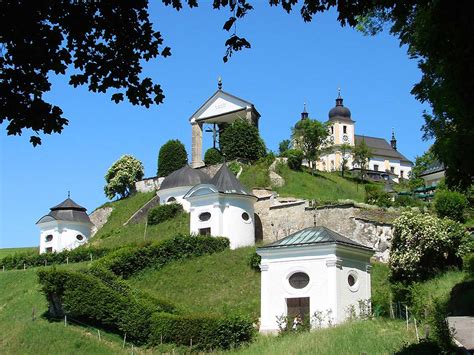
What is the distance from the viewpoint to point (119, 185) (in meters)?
69.2

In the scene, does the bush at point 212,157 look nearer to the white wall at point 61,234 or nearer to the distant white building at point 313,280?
the white wall at point 61,234

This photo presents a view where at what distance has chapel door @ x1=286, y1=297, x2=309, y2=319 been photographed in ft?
107

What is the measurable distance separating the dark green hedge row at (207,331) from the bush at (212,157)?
3198cm

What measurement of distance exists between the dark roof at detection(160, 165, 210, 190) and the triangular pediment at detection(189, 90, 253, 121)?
11452mm

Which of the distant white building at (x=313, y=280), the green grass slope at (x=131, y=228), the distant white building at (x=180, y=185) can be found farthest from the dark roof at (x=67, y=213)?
the distant white building at (x=313, y=280)

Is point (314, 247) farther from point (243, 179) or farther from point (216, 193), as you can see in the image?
point (243, 179)

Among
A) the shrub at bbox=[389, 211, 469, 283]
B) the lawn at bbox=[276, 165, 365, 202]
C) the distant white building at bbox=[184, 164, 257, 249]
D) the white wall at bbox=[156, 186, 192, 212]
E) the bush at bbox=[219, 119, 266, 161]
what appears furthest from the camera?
the bush at bbox=[219, 119, 266, 161]

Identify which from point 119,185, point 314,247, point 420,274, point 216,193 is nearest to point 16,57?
point 314,247

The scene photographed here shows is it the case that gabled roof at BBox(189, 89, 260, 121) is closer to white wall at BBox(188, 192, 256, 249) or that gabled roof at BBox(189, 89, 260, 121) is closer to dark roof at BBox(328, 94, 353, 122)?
white wall at BBox(188, 192, 256, 249)

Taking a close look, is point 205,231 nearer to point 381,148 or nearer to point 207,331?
point 207,331

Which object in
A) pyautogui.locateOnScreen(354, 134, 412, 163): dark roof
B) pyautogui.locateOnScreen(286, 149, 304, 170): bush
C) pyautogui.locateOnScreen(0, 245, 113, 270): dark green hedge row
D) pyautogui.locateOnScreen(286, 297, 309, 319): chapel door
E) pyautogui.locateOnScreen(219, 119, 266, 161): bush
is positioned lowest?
pyautogui.locateOnScreen(286, 297, 309, 319): chapel door

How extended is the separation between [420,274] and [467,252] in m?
2.46

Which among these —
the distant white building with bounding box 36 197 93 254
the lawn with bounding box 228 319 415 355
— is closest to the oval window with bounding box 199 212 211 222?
the distant white building with bounding box 36 197 93 254

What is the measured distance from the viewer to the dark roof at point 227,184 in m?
47.2
